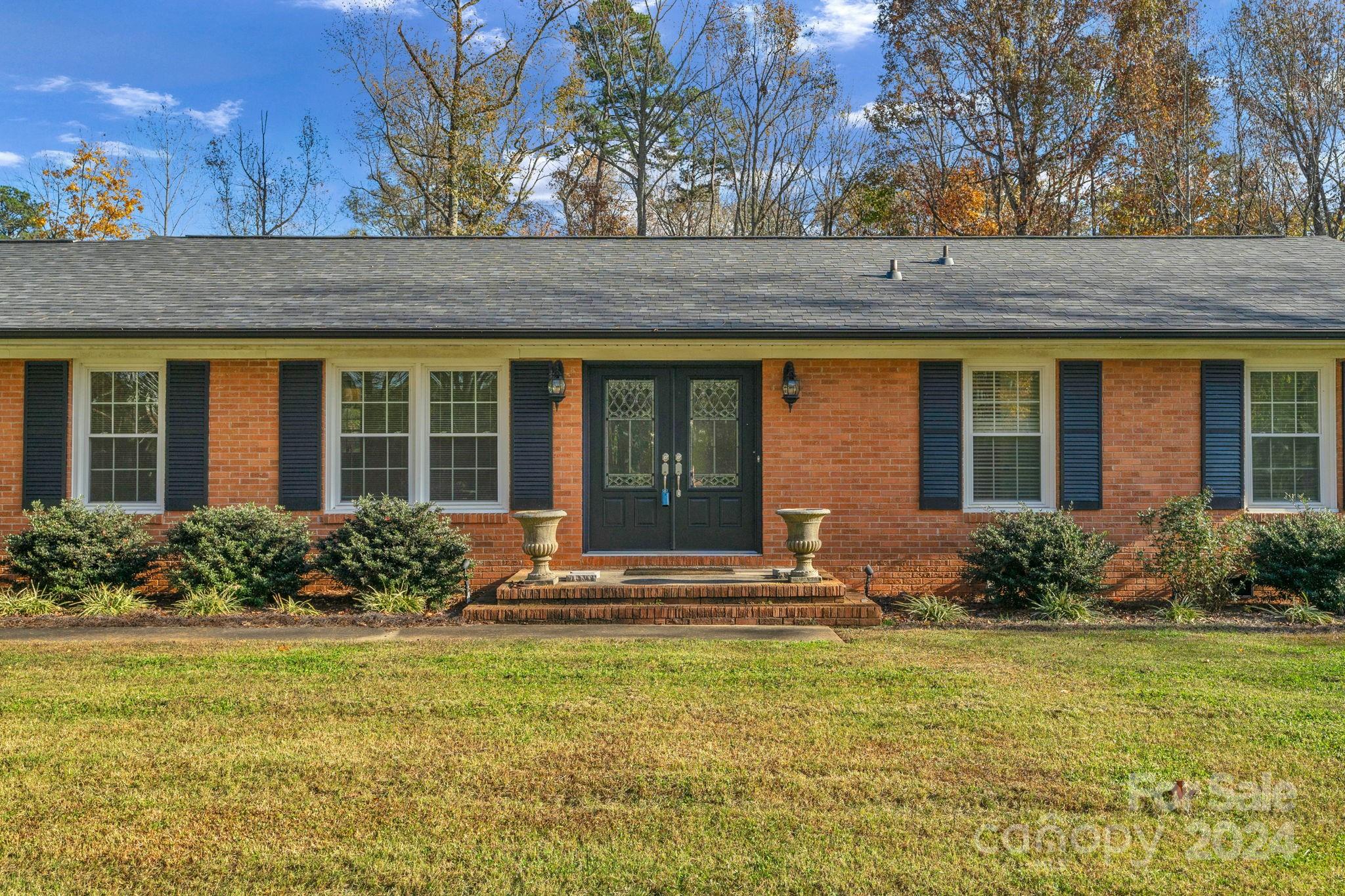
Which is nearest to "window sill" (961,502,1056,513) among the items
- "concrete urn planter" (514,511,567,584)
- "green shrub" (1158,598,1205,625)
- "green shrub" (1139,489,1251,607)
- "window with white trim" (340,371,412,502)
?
"green shrub" (1139,489,1251,607)

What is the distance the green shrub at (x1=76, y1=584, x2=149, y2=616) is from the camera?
847 centimetres

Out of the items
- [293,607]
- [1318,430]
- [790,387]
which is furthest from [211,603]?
[1318,430]

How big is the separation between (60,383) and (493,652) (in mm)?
→ 6192

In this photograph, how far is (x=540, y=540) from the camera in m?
8.64

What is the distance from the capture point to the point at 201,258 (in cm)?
1188

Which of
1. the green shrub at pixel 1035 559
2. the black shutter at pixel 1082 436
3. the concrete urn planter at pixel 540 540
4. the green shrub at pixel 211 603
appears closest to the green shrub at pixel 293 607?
the green shrub at pixel 211 603

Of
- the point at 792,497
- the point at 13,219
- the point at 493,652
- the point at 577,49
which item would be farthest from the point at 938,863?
the point at 13,219

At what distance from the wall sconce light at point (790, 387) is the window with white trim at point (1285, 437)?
16.1 ft

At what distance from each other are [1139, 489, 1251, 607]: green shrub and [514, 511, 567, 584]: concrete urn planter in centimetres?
598

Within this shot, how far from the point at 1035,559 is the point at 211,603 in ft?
25.9

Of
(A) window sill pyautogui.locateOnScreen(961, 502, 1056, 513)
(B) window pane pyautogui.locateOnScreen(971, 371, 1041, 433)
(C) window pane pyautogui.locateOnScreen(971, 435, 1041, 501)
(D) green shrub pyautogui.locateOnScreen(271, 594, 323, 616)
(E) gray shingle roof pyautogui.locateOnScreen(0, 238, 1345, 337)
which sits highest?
(E) gray shingle roof pyautogui.locateOnScreen(0, 238, 1345, 337)

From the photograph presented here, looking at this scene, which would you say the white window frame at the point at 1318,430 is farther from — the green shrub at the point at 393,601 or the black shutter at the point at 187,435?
the black shutter at the point at 187,435

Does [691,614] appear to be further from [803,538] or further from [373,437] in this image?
[373,437]

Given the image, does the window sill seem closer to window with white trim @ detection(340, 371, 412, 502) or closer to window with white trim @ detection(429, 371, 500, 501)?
window with white trim @ detection(429, 371, 500, 501)
